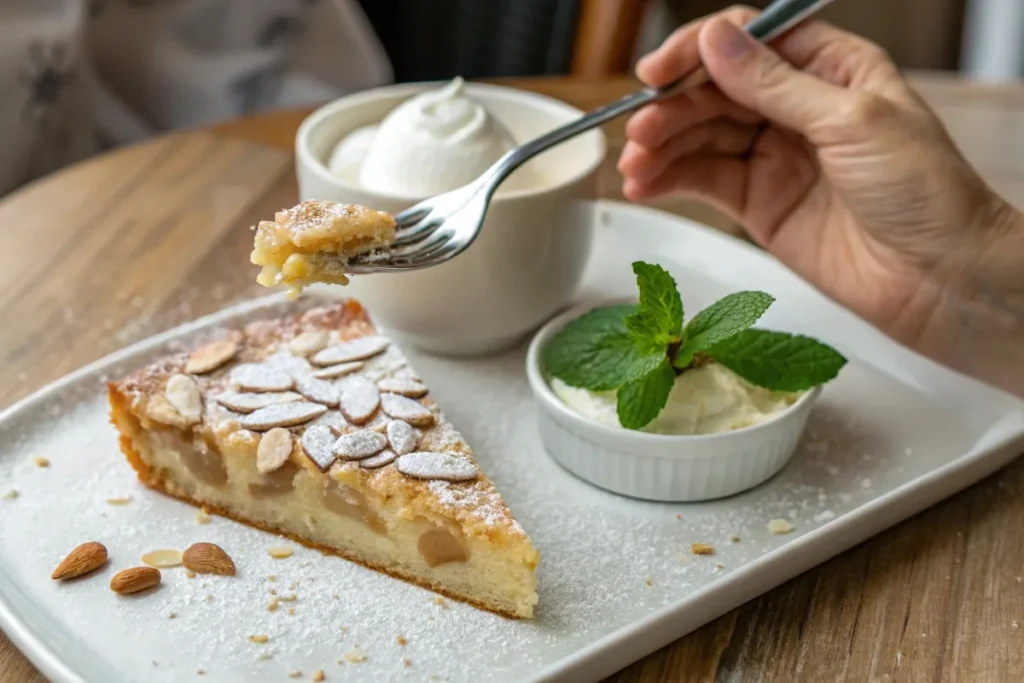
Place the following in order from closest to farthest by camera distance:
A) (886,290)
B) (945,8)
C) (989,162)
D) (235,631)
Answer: (235,631)
(886,290)
(989,162)
(945,8)

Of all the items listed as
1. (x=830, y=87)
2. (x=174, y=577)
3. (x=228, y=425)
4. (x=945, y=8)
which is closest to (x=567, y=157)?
(x=830, y=87)

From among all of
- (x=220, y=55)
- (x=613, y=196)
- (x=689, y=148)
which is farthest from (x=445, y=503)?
(x=220, y=55)

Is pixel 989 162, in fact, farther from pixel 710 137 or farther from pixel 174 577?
pixel 174 577

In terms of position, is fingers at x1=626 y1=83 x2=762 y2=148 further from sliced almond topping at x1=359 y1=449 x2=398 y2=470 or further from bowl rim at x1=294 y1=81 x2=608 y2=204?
sliced almond topping at x1=359 y1=449 x2=398 y2=470

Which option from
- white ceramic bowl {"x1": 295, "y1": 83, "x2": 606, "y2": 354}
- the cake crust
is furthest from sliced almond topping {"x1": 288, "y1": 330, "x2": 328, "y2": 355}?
white ceramic bowl {"x1": 295, "y1": 83, "x2": 606, "y2": 354}

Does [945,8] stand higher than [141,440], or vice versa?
[141,440]

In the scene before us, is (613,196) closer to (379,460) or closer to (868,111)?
(868,111)
